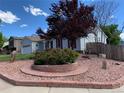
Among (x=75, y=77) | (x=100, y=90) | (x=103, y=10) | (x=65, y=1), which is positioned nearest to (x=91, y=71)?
(x=75, y=77)

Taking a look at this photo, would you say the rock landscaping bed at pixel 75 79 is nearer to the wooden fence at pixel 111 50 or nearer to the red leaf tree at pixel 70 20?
the red leaf tree at pixel 70 20

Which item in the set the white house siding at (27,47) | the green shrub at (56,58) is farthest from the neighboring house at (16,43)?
the green shrub at (56,58)

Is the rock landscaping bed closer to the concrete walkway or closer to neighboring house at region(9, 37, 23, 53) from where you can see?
the concrete walkway

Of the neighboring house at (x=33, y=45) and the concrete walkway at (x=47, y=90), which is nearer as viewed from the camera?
the concrete walkway at (x=47, y=90)

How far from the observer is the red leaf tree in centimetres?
1814

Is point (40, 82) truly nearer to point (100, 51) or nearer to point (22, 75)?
point (22, 75)

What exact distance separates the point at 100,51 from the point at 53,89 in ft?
48.3

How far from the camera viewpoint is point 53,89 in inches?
306

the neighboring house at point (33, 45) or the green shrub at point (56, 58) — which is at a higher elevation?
the neighboring house at point (33, 45)

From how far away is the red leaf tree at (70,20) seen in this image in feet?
59.5

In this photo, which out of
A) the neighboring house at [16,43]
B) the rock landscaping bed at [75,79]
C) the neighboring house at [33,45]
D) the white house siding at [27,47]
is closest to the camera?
the rock landscaping bed at [75,79]

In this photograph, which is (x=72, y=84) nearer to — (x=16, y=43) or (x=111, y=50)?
(x=111, y=50)

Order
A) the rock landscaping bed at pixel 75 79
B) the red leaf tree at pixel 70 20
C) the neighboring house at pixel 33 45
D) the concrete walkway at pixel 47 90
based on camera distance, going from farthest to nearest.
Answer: the neighboring house at pixel 33 45 → the red leaf tree at pixel 70 20 → the rock landscaping bed at pixel 75 79 → the concrete walkway at pixel 47 90

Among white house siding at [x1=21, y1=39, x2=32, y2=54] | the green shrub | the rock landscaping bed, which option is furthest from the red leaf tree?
white house siding at [x1=21, y1=39, x2=32, y2=54]
